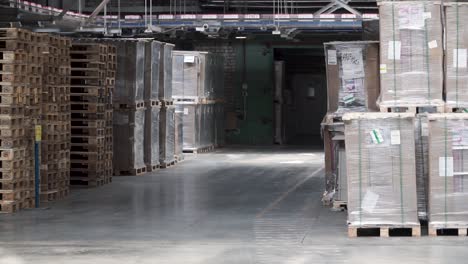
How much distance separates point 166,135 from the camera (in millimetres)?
20328

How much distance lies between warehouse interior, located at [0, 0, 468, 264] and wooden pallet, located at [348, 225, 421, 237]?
0.08 feet

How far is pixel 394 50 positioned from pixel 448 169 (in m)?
1.57

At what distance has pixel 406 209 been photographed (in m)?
10.2

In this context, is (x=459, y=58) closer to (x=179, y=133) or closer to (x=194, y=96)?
(x=179, y=133)

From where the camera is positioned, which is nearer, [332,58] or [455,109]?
[455,109]

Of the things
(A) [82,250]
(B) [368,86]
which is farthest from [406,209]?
(A) [82,250]

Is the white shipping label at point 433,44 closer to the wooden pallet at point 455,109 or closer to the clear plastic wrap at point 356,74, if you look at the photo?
the wooden pallet at point 455,109

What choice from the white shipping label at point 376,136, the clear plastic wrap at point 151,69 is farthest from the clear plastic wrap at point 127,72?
the white shipping label at point 376,136

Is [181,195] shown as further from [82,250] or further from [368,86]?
[82,250]

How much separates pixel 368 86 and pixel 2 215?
5.40 metres

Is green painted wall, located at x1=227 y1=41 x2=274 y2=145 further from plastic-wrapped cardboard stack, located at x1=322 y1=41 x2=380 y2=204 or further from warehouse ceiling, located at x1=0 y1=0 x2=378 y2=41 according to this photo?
plastic-wrapped cardboard stack, located at x1=322 y1=41 x2=380 y2=204

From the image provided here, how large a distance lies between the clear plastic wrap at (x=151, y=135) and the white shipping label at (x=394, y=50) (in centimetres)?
923

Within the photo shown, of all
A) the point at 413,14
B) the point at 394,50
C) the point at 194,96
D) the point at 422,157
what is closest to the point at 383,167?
the point at 422,157

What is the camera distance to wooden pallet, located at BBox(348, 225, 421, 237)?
10.3 meters
